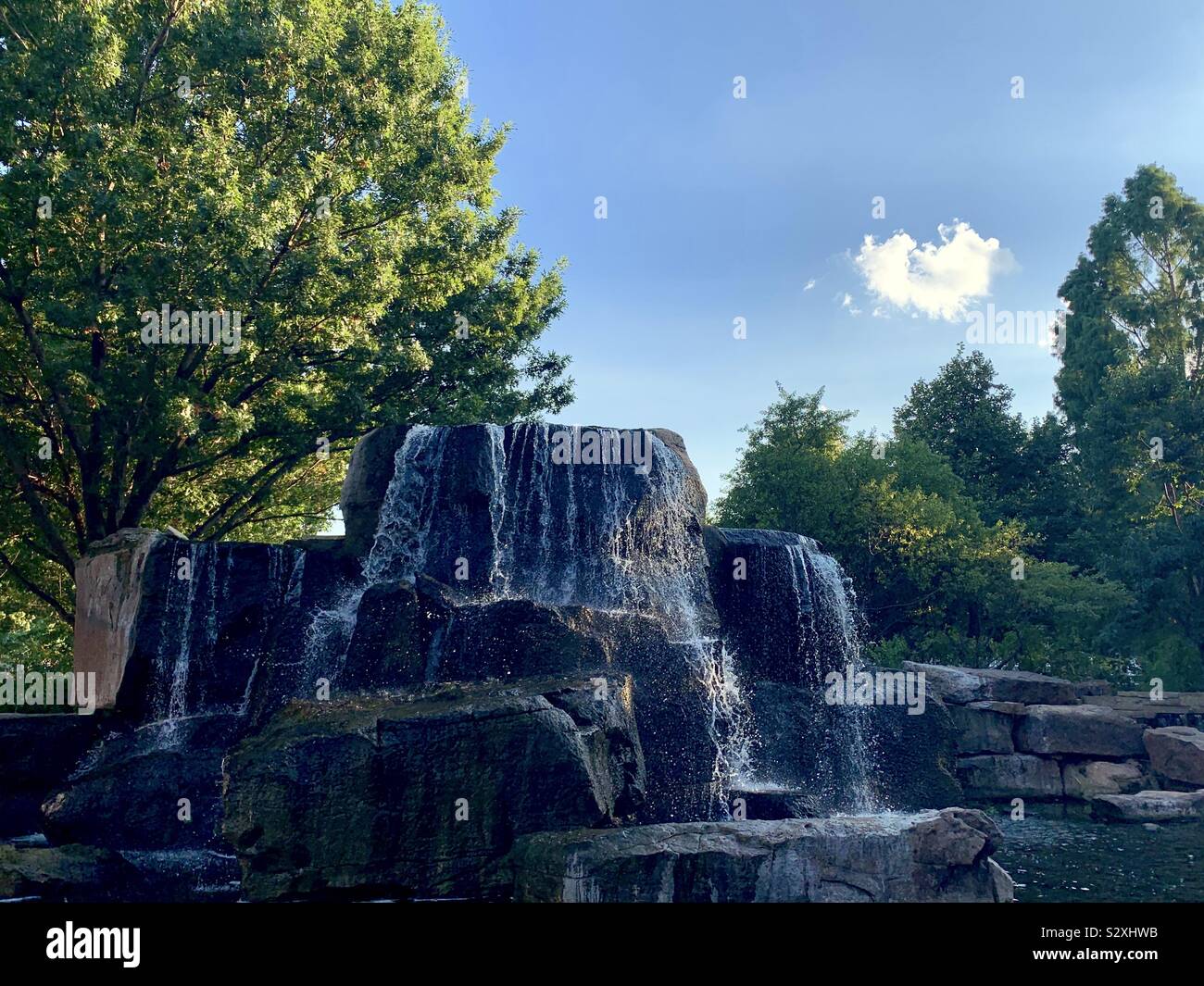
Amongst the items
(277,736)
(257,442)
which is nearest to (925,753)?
(277,736)

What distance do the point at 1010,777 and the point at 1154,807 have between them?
13.3 ft

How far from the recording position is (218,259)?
20.1 metres

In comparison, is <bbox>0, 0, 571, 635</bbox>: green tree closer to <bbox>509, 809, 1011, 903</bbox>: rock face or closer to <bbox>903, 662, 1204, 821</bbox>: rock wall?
<bbox>509, 809, 1011, 903</bbox>: rock face

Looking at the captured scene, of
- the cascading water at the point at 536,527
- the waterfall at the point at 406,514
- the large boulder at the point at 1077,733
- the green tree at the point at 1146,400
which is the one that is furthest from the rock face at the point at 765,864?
the green tree at the point at 1146,400

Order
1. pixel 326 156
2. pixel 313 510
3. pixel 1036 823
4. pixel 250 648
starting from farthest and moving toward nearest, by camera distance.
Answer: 1. pixel 313 510
2. pixel 326 156
3. pixel 1036 823
4. pixel 250 648

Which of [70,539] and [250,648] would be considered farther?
[70,539]

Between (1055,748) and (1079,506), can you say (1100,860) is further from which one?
(1079,506)

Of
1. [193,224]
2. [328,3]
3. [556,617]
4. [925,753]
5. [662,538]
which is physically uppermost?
[328,3]

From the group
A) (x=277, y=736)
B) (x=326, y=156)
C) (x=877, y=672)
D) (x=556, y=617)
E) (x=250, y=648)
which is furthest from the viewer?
(x=326, y=156)

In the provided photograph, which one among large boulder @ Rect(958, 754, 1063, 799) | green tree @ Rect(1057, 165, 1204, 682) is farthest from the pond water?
green tree @ Rect(1057, 165, 1204, 682)

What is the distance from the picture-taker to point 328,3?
2505cm

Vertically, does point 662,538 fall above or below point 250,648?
above
